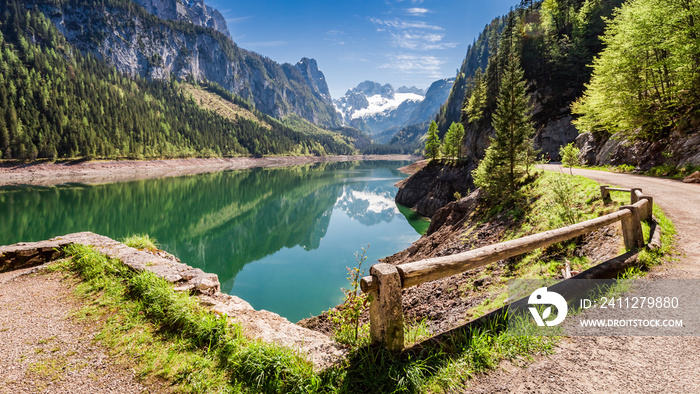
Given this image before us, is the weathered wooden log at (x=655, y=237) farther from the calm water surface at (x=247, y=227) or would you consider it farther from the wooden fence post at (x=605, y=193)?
the calm water surface at (x=247, y=227)

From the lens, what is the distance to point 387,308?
3.68m

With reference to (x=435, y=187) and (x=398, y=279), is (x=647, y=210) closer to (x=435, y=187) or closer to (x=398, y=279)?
(x=398, y=279)

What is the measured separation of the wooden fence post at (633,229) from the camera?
20.6 feet

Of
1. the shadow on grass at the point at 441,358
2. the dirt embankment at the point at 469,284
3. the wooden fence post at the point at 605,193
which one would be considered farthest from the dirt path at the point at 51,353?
the wooden fence post at the point at 605,193

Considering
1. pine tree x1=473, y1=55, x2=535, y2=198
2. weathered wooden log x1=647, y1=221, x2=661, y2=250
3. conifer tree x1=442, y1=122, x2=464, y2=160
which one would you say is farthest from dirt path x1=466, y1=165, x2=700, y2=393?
conifer tree x1=442, y1=122, x2=464, y2=160

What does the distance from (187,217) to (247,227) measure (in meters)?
9.98

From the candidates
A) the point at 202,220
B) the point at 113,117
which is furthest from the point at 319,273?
the point at 113,117

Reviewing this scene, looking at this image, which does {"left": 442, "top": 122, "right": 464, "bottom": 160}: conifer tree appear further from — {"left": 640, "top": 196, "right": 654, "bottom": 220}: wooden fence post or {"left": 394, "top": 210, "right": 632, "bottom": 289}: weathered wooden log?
{"left": 394, "top": 210, "right": 632, "bottom": 289}: weathered wooden log

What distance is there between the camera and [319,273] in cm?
2216

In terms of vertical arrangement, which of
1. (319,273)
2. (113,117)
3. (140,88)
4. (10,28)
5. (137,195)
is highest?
(10,28)

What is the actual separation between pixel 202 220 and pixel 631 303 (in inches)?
1739

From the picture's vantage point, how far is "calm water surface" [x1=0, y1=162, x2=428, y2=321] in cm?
2059

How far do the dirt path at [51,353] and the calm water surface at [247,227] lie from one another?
10.0 meters

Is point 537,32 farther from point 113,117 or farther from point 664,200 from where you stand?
point 113,117
